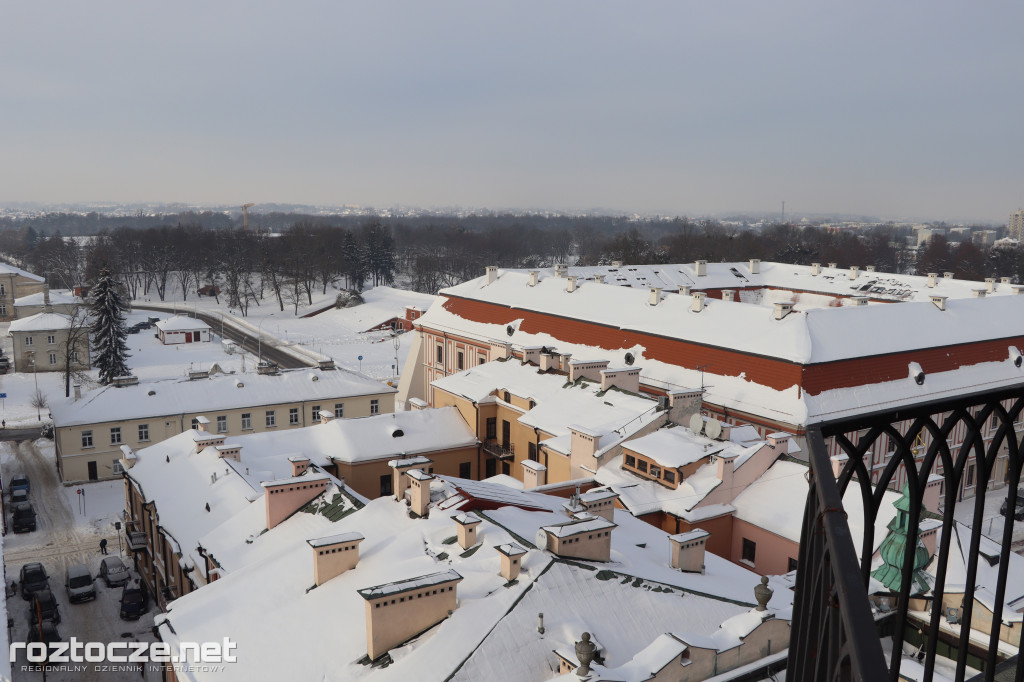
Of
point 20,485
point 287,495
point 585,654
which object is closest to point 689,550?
point 585,654

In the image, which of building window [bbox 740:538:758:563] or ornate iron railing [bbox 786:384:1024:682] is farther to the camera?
building window [bbox 740:538:758:563]

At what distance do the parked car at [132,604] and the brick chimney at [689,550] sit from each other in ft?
54.9

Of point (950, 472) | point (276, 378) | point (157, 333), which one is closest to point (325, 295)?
point (157, 333)

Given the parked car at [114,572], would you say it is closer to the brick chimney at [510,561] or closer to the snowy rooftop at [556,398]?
the snowy rooftop at [556,398]

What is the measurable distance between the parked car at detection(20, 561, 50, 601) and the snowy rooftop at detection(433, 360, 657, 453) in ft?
49.0

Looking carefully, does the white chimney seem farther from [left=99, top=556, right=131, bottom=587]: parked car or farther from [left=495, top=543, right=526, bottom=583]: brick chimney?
[left=99, top=556, right=131, bottom=587]: parked car

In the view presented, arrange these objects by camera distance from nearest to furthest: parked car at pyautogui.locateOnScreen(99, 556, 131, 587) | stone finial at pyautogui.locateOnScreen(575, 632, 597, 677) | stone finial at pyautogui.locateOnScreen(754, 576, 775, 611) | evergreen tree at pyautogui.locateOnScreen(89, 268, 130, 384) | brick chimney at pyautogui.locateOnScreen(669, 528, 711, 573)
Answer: stone finial at pyautogui.locateOnScreen(575, 632, 597, 677) < stone finial at pyautogui.locateOnScreen(754, 576, 775, 611) < brick chimney at pyautogui.locateOnScreen(669, 528, 711, 573) < parked car at pyautogui.locateOnScreen(99, 556, 131, 587) < evergreen tree at pyautogui.locateOnScreen(89, 268, 130, 384)

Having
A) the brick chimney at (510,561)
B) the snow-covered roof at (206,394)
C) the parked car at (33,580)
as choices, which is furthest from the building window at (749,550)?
the snow-covered roof at (206,394)

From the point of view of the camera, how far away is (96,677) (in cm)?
2056

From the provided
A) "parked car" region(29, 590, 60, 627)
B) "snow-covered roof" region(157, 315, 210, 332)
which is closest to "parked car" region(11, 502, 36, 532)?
"parked car" region(29, 590, 60, 627)

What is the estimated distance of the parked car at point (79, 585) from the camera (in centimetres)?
2462

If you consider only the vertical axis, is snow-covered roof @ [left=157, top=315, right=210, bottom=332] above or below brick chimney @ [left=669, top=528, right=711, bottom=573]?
below

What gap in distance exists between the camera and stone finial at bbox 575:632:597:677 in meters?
11.0

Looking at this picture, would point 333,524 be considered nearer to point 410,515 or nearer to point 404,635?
point 410,515
